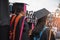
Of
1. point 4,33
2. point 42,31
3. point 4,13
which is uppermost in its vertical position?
point 4,13

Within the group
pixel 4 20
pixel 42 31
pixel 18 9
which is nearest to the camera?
pixel 42 31

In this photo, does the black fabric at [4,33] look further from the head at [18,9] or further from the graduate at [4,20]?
the head at [18,9]

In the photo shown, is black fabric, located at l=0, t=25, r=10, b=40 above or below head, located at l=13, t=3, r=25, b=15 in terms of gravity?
below

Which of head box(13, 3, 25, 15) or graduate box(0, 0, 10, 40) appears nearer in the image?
head box(13, 3, 25, 15)

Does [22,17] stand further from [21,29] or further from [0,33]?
[0,33]

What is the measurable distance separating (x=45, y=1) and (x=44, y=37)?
246 centimetres

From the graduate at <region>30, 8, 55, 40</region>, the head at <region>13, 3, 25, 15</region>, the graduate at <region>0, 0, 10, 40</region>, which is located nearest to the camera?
the graduate at <region>30, 8, 55, 40</region>

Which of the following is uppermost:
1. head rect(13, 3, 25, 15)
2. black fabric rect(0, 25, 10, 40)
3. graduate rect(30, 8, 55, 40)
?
head rect(13, 3, 25, 15)

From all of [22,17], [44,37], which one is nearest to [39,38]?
[44,37]

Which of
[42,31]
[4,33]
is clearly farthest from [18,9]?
[42,31]

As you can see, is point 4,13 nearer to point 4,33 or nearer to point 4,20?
point 4,20

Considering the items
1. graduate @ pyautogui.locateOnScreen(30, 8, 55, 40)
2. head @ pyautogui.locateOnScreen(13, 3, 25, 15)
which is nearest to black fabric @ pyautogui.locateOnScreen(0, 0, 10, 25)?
head @ pyautogui.locateOnScreen(13, 3, 25, 15)

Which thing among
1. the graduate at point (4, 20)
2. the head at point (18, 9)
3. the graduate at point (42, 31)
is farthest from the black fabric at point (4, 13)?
the graduate at point (42, 31)

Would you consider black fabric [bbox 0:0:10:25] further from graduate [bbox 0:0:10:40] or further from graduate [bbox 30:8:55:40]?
graduate [bbox 30:8:55:40]
